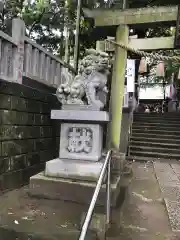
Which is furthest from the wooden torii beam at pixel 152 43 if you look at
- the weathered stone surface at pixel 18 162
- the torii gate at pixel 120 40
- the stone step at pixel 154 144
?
the stone step at pixel 154 144

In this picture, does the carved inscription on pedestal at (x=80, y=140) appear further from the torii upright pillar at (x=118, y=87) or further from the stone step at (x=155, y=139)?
the stone step at (x=155, y=139)

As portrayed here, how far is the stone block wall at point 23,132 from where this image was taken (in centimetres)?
500

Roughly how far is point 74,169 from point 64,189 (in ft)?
1.32

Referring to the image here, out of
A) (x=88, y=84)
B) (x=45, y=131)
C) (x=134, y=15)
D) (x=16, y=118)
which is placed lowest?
(x=45, y=131)

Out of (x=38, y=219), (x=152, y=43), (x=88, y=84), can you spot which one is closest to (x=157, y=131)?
(x=152, y=43)

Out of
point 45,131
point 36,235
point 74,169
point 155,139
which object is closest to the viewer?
point 36,235

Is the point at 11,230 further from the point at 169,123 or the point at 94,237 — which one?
the point at 169,123

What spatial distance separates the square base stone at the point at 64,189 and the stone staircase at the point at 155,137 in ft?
20.2

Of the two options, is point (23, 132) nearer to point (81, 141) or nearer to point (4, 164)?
point (4, 164)

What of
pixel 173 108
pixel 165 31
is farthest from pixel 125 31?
pixel 173 108

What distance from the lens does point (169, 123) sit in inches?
567

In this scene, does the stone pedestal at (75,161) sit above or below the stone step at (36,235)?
above

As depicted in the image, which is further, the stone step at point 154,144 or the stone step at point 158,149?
the stone step at point 154,144

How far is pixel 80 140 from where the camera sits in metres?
5.05
